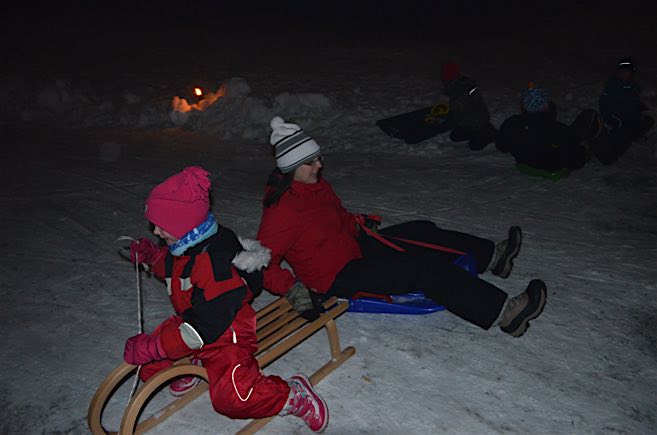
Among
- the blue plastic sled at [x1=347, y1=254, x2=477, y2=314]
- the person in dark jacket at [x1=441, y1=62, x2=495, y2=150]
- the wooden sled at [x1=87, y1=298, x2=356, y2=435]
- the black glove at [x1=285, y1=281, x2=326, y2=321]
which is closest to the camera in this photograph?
the wooden sled at [x1=87, y1=298, x2=356, y2=435]

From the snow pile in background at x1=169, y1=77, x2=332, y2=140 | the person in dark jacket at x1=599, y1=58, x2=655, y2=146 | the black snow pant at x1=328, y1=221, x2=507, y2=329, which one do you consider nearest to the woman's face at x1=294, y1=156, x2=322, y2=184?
the black snow pant at x1=328, y1=221, x2=507, y2=329

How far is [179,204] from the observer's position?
300 cm

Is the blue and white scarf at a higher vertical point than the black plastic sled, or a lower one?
higher

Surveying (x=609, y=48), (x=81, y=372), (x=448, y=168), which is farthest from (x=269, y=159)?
(x=609, y=48)

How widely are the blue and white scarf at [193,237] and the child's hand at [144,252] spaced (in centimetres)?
23

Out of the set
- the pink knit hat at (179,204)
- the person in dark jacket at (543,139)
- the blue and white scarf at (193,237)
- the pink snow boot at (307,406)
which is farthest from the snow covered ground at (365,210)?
the pink knit hat at (179,204)

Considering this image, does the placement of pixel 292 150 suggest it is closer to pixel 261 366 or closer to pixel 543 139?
pixel 261 366

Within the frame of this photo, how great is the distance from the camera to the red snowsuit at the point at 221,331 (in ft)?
9.59

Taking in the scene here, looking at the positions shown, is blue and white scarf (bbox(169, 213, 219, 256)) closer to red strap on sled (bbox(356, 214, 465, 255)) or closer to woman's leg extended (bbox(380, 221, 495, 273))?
red strap on sled (bbox(356, 214, 465, 255))

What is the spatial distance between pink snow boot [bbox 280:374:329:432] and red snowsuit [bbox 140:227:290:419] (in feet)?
0.22

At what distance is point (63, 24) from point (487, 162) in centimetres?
1687

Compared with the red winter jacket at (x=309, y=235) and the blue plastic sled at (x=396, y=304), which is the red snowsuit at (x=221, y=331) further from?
the blue plastic sled at (x=396, y=304)

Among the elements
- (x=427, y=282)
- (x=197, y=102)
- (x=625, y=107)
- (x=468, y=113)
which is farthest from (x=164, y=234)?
(x=197, y=102)

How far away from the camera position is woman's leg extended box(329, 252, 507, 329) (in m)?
3.75
